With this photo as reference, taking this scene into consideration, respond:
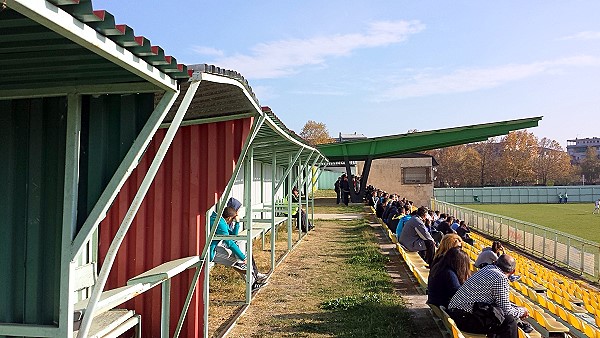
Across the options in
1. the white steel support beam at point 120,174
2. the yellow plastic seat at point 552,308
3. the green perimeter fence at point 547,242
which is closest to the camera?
the white steel support beam at point 120,174

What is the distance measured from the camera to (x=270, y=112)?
20.0ft

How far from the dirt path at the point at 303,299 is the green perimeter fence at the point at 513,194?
4656 cm

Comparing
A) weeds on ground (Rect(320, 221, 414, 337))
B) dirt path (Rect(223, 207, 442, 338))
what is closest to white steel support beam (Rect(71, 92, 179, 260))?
dirt path (Rect(223, 207, 442, 338))

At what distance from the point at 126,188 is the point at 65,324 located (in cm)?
246

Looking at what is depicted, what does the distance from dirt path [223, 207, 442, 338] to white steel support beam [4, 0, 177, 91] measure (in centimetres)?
425

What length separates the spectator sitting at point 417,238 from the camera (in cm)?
1052

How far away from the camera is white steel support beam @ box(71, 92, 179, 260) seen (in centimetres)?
320

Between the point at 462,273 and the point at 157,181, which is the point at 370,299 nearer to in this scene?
the point at 462,273

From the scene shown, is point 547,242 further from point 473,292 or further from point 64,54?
point 64,54

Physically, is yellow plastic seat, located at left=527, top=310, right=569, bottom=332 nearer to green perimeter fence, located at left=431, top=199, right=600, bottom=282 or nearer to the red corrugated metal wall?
the red corrugated metal wall

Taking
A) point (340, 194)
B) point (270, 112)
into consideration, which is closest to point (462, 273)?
point (270, 112)

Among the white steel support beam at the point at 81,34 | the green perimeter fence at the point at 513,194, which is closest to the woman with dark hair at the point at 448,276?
the white steel support beam at the point at 81,34

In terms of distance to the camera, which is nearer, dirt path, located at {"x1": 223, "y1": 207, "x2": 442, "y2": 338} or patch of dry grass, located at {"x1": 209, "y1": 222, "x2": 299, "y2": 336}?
dirt path, located at {"x1": 223, "y1": 207, "x2": 442, "y2": 338}

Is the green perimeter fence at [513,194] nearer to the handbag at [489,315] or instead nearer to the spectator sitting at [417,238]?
the spectator sitting at [417,238]
